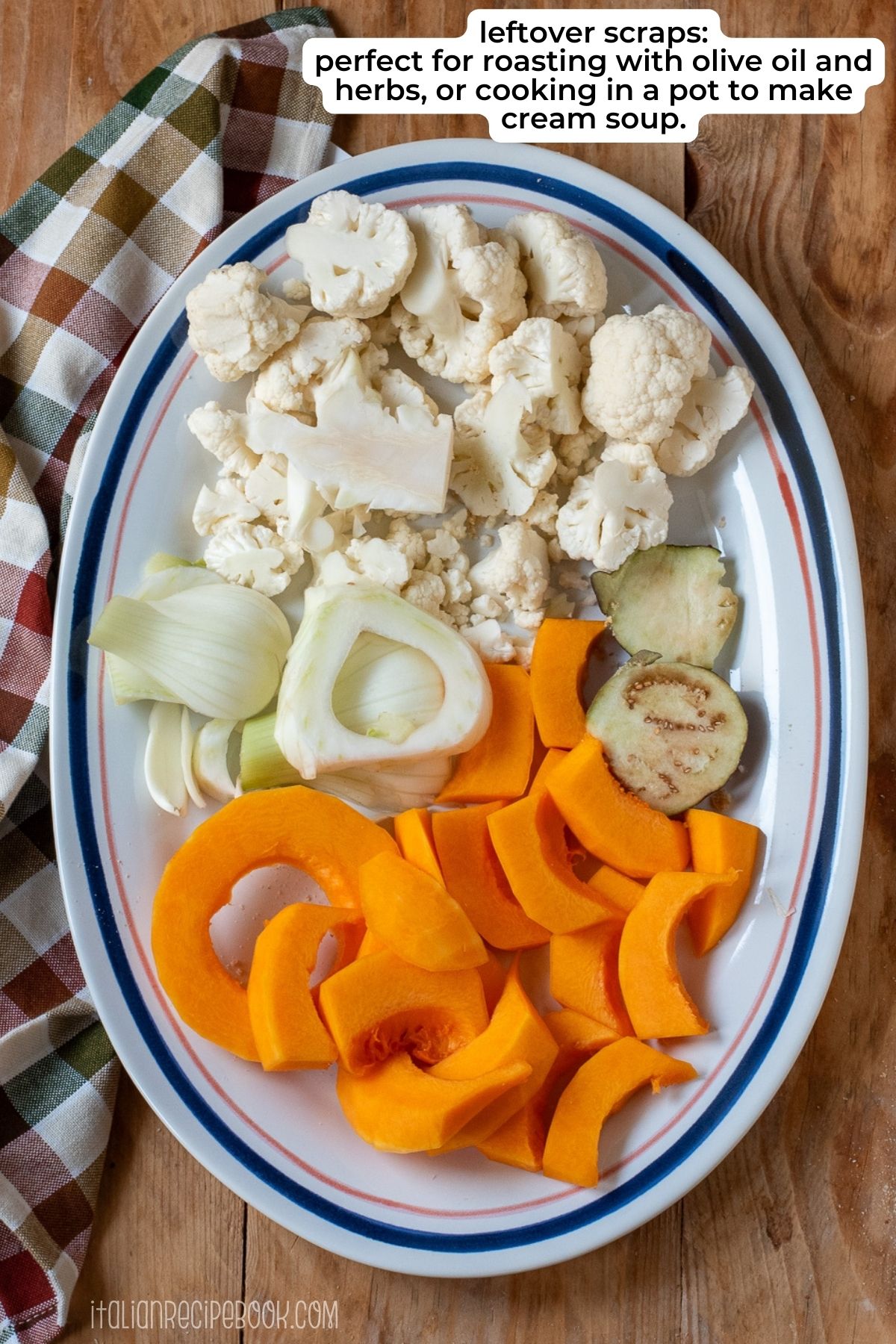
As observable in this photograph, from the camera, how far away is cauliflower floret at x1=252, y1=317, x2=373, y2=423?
1.47 metres

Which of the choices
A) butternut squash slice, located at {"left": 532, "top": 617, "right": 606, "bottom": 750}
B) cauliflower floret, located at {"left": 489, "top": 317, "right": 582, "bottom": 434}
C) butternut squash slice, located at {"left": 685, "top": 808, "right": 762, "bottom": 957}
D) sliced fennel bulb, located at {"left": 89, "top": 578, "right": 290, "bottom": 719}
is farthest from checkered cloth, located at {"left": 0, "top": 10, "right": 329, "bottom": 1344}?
butternut squash slice, located at {"left": 685, "top": 808, "right": 762, "bottom": 957}

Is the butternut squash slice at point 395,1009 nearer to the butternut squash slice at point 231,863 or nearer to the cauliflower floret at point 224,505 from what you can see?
the butternut squash slice at point 231,863

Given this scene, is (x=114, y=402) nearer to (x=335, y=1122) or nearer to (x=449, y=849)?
(x=449, y=849)

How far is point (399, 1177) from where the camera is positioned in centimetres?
147

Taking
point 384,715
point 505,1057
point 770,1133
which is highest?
point 384,715

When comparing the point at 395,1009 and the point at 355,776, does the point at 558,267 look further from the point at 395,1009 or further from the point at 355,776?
the point at 395,1009

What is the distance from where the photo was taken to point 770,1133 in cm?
157

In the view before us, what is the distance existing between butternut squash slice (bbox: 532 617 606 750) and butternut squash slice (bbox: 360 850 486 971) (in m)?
0.27

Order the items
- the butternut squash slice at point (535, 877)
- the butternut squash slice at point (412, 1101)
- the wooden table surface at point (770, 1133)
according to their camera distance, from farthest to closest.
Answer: the wooden table surface at point (770, 1133) → the butternut squash slice at point (535, 877) → the butternut squash slice at point (412, 1101)

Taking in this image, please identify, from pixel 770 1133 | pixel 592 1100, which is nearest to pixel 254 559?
pixel 592 1100

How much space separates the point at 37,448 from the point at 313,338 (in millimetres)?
509

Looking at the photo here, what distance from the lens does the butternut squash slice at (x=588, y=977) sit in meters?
1.44

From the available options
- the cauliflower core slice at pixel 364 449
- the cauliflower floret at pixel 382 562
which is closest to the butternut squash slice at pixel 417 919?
the cauliflower floret at pixel 382 562

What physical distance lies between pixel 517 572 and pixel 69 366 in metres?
0.78
